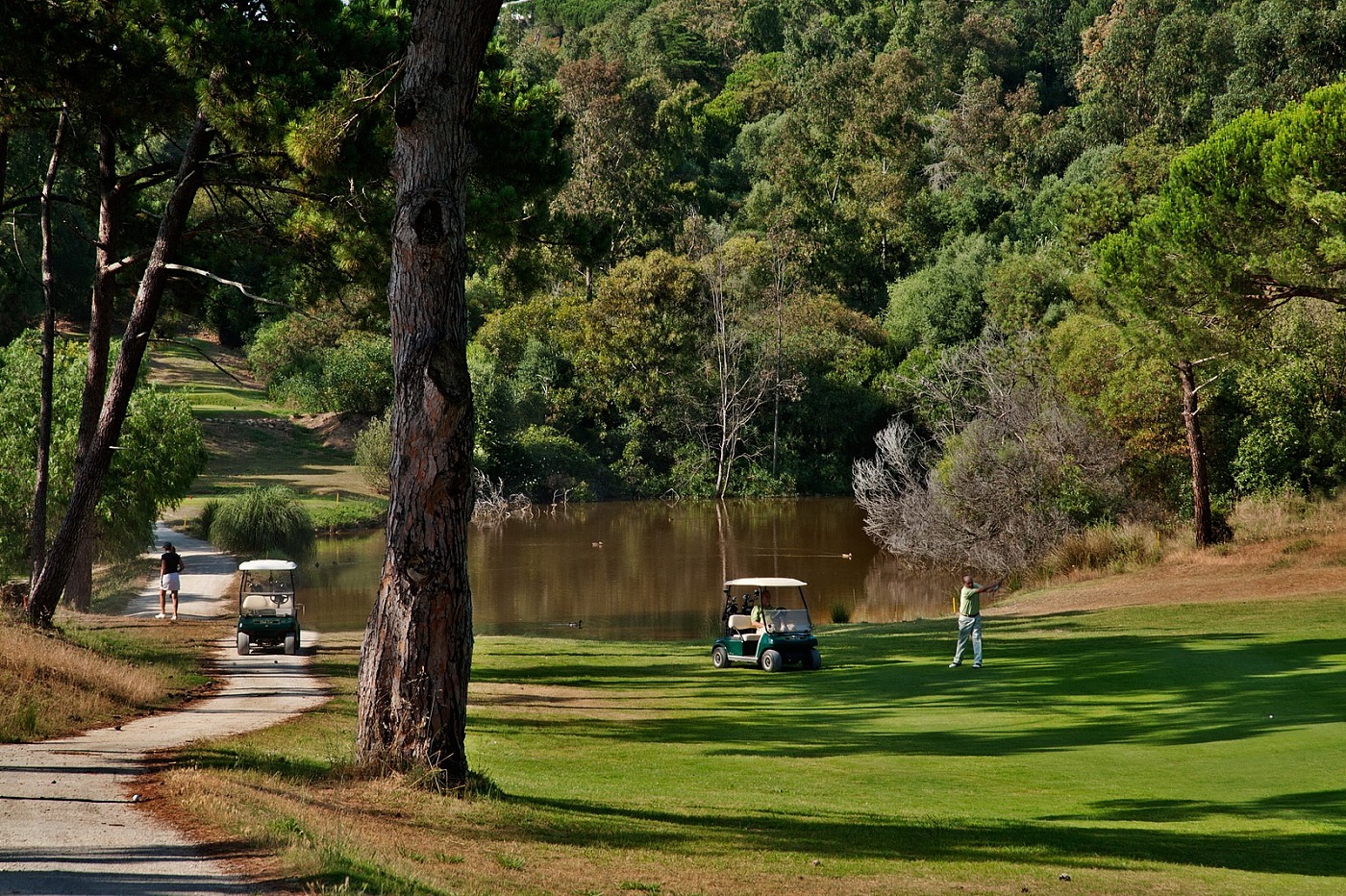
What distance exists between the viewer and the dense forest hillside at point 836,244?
62.3ft

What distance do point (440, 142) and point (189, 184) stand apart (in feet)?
30.4

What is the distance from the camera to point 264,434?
64.7 meters

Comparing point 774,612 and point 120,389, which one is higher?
point 120,389

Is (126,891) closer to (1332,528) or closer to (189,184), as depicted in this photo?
(189,184)

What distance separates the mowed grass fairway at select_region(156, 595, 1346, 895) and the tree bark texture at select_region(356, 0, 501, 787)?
63 cm

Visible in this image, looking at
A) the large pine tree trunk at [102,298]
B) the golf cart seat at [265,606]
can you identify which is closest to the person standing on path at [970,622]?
the golf cart seat at [265,606]

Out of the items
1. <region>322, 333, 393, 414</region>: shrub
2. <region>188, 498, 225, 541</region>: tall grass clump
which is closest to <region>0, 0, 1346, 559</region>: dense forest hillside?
<region>322, 333, 393, 414</region>: shrub

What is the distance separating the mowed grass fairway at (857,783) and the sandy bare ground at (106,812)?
462 millimetres

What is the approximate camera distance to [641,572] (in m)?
40.5

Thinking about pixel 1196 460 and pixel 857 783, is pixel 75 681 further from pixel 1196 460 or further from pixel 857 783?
pixel 1196 460

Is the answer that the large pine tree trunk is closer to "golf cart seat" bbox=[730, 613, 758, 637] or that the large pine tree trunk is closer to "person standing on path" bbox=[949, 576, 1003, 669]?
"golf cart seat" bbox=[730, 613, 758, 637]

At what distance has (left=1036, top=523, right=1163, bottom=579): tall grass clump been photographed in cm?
3291

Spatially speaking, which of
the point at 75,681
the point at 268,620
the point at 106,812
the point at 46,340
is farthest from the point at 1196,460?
the point at 106,812

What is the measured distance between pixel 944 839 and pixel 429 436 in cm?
541
